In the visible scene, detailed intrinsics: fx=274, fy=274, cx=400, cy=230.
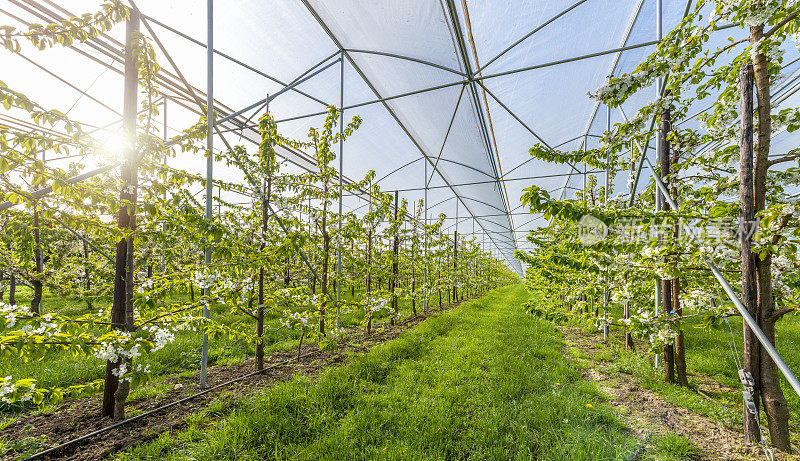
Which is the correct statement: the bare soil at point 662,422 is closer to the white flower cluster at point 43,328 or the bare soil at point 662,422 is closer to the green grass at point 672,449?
the green grass at point 672,449

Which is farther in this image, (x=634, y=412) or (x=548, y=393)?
(x=548, y=393)

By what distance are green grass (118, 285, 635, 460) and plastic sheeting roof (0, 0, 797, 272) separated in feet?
13.2

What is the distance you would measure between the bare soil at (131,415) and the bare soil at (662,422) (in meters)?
4.17

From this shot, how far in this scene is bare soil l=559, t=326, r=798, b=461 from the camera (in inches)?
92.3

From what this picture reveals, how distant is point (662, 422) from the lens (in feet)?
9.54

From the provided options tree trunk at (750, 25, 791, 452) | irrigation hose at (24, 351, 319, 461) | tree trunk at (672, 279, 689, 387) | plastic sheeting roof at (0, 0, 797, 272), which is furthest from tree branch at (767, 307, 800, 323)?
irrigation hose at (24, 351, 319, 461)

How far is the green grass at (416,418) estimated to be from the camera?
2.53 meters

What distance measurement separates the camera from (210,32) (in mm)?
3375

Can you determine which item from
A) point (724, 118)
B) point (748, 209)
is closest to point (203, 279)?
point (748, 209)

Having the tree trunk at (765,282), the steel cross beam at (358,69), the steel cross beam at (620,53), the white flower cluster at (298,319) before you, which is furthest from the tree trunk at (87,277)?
the steel cross beam at (620,53)

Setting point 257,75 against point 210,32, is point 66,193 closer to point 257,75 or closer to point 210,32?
point 210,32

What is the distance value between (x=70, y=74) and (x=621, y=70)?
11.0 metres

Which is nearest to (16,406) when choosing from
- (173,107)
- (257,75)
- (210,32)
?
(210,32)

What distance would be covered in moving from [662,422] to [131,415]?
5.73 metres
